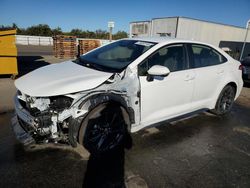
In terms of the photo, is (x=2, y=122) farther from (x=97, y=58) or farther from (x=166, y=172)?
(x=166, y=172)

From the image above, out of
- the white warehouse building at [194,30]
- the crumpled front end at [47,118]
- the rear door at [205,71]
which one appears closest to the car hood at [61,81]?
the crumpled front end at [47,118]

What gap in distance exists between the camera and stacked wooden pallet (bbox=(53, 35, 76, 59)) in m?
16.2

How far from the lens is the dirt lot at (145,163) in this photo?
247 cm

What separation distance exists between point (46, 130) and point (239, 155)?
2.91 m

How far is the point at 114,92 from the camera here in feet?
9.25

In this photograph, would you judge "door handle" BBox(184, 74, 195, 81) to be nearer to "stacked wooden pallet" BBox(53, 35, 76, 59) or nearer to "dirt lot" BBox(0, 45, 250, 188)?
"dirt lot" BBox(0, 45, 250, 188)

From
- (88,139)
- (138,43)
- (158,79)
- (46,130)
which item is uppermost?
(138,43)

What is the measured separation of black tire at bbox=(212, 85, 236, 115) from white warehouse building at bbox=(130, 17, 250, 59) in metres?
9.77

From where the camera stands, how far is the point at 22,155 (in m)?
2.87

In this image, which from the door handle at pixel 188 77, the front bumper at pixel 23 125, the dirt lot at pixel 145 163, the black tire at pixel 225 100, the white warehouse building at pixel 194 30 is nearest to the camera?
the dirt lot at pixel 145 163

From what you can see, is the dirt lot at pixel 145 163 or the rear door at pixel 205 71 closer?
the dirt lot at pixel 145 163

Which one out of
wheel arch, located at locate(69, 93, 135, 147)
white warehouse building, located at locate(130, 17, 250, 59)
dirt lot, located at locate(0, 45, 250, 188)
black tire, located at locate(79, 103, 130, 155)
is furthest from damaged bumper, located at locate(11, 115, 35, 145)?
white warehouse building, located at locate(130, 17, 250, 59)

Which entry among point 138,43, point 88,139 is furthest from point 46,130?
point 138,43

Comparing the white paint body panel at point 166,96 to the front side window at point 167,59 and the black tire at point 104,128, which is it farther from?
the black tire at point 104,128
